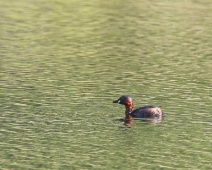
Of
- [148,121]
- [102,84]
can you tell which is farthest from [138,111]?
[102,84]

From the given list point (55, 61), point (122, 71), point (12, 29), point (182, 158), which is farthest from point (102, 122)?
point (12, 29)

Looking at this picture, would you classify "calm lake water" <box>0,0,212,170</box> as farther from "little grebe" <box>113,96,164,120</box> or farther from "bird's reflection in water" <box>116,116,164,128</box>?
"little grebe" <box>113,96,164,120</box>

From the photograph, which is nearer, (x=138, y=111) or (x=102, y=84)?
(x=138, y=111)

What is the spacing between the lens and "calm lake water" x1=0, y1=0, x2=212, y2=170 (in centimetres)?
2256

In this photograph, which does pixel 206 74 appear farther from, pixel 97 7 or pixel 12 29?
pixel 97 7

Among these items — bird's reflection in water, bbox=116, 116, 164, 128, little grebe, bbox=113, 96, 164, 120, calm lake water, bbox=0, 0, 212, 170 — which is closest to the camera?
calm lake water, bbox=0, 0, 212, 170

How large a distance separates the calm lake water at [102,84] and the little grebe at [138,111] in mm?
296

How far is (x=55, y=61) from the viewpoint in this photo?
1479 inches

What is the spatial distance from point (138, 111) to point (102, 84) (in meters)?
5.25

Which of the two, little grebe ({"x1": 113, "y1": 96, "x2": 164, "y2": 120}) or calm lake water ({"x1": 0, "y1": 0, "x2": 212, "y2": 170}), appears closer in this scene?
calm lake water ({"x1": 0, "y1": 0, "x2": 212, "y2": 170})

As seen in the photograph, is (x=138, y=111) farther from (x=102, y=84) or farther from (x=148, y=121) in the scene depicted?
(x=102, y=84)

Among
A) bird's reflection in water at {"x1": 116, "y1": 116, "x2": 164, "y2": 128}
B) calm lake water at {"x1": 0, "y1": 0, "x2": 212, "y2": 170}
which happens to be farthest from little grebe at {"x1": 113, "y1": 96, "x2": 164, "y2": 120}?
calm lake water at {"x1": 0, "y1": 0, "x2": 212, "y2": 170}

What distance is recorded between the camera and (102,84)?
31.9 m

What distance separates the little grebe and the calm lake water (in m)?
0.30
